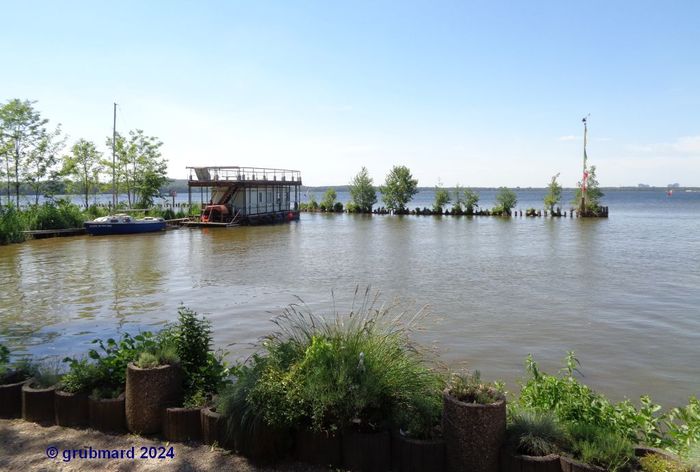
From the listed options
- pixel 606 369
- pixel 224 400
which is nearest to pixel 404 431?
pixel 224 400

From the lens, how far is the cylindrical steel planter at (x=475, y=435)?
4008 millimetres

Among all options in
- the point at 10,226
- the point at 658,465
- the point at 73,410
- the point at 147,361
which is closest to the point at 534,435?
the point at 658,465

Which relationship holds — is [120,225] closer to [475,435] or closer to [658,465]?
[475,435]

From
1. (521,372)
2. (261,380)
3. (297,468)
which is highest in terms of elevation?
(261,380)

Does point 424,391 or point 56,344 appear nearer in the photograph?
point 424,391

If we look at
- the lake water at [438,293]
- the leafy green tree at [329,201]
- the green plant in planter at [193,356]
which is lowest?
the lake water at [438,293]

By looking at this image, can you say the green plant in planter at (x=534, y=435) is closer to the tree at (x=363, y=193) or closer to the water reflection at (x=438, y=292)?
the water reflection at (x=438, y=292)

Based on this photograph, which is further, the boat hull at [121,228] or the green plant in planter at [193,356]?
the boat hull at [121,228]

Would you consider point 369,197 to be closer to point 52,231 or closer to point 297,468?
point 52,231

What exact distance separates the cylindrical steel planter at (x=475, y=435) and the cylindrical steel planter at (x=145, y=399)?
2.65 metres

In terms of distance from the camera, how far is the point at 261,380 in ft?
14.8

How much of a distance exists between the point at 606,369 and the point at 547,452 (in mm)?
5840

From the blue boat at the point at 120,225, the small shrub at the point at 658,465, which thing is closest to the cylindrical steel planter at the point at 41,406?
the small shrub at the point at 658,465

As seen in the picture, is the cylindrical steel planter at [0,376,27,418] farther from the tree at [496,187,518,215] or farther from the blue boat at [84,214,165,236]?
the tree at [496,187,518,215]
